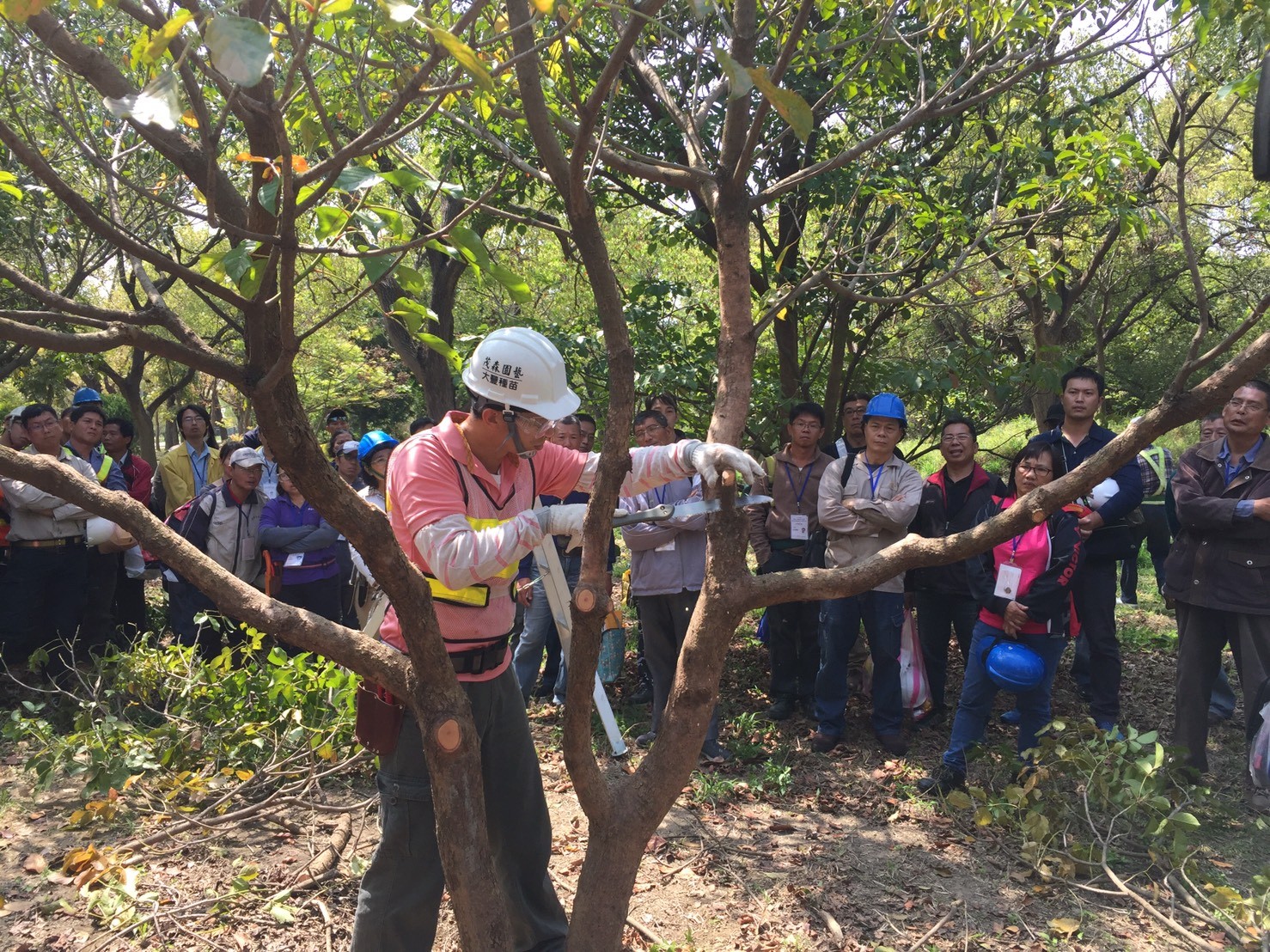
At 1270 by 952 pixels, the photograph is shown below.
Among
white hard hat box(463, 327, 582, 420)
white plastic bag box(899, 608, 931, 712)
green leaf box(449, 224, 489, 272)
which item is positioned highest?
green leaf box(449, 224, 489, 272)

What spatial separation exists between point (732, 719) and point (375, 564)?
3.95 meters

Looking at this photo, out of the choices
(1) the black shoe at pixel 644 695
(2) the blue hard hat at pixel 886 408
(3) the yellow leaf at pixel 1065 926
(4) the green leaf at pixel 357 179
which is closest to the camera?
(4) the green leaf at pixel 357 179

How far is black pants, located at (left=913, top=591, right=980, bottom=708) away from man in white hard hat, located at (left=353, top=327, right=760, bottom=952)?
10.4 ft

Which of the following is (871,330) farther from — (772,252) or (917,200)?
(917,200)

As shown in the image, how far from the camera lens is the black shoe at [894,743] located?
5.06 m

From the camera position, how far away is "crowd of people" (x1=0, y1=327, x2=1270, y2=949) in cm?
270

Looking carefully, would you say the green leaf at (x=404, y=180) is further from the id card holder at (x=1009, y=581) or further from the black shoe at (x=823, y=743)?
the black shoe at (x=823, y=743)

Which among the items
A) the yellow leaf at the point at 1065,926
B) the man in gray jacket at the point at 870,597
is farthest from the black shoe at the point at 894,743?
the yellow leaf at the point at 1065,926

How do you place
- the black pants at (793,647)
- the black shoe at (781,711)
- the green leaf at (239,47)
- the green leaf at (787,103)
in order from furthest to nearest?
the black pants at (793,647) → the black shoe at (781,711) → the green leaf at (787,103) → the green leaf at (239,47)

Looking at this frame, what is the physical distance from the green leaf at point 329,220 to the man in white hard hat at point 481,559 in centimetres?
91

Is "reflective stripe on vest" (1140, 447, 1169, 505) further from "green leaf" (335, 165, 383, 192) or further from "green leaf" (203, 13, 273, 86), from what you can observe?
"green leaf" (203, 13, 273, 86)

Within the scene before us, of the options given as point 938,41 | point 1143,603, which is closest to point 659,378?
point 938,41

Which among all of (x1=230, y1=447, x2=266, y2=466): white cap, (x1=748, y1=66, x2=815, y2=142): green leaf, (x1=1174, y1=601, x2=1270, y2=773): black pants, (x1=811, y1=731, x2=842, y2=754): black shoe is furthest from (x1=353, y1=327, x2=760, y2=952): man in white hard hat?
(x1=230, y1=447, x2=266, y2=466): white cap

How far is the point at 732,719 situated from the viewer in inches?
223
